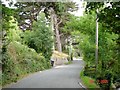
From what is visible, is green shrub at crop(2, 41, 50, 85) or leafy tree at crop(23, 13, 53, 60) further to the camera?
leafy tree at crop(23, 13, 53, 60)

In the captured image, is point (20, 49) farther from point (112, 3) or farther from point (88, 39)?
point (112, 3)

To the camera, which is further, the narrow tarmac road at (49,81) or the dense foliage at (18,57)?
the dense foliage at (18,57)

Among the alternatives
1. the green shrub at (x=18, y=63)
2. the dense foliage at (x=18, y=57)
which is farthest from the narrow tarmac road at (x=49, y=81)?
the dense foliage at (x=18, y=57)

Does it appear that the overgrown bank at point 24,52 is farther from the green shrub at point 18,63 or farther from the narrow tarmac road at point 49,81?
the narrow tarmac road at point 49,81

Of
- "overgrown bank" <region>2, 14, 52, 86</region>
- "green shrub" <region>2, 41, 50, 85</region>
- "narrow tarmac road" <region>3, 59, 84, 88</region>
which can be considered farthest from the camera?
"green shrub" <region>2, 41, 50, 85</region>

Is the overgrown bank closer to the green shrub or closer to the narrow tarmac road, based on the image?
the green shrub

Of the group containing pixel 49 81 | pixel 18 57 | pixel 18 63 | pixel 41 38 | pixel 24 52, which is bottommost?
pixel 49 81

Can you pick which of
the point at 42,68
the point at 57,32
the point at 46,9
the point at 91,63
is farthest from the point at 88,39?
the point at 57,32

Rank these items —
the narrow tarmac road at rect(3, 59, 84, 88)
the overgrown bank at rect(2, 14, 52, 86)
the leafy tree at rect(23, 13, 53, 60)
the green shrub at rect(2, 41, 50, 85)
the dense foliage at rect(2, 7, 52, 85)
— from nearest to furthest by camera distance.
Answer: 1. the narrow tarmac road at rect(3, 59, 84, 88)
2. the dense foliage at rect(2, 7, 52, 85)
3. the overgrown bank at rect(2, 14, 52, 86)
4. the green shrub at rect(2, 41, 50, 85)
5. the leafy tree at rect(23, 13, 53, 60)

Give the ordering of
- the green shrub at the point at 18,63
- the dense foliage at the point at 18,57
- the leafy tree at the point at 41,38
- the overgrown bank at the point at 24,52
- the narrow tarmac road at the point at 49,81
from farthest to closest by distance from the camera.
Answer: the leafy tree at the point at 41,38
the green shrub at the point at 18,63
the overgrown bank at the point at 24,52
the dense foliage at the point at 18,57
the narrow tarmac road at the point at 49,81

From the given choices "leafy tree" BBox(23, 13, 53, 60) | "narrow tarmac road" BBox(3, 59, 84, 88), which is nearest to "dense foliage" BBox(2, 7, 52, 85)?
"leafy tree" BBox(23, 13, 53, 60)

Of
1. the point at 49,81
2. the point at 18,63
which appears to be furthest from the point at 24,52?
the point at 49,81

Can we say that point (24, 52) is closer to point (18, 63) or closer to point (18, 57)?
point (18, 57)

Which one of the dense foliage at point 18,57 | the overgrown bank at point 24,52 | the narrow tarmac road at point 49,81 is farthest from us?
the overgrown bank at point 24,52
